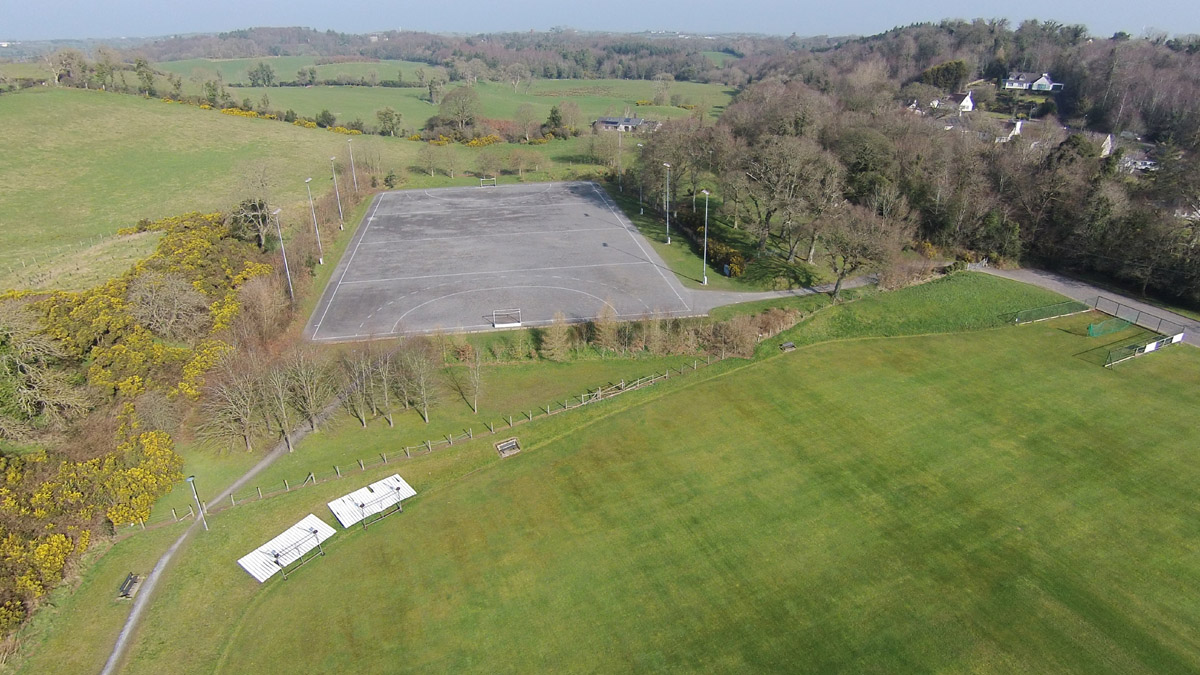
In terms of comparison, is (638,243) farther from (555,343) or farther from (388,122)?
(388,122)

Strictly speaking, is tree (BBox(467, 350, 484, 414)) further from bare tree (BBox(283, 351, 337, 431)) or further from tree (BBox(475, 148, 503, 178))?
tree (BBox(475, 148, 503, 178))

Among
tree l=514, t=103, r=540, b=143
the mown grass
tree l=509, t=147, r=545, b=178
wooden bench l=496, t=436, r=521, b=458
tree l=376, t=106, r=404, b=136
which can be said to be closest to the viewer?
the mown grass

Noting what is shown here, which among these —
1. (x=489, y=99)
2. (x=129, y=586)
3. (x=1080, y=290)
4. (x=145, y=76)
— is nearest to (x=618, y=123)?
(x=489, y=99)

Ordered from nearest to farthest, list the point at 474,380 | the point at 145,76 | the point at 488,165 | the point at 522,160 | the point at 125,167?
the point at 474,380
the point at 125,167
the point at 488,165
the point at 522,160
the point at 145,76

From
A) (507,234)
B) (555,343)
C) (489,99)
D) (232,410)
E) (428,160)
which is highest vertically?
(489,99)

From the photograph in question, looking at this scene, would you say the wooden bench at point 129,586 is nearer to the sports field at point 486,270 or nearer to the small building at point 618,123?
the sports field at point 486,270

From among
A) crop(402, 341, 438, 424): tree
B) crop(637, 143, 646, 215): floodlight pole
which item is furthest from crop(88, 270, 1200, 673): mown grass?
crop(637, 143, 646, 215): floodlight pole
